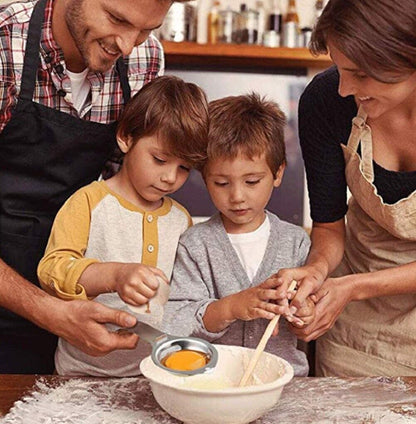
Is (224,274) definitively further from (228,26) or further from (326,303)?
(228,26)

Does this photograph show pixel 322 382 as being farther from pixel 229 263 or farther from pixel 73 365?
pixel 73 365

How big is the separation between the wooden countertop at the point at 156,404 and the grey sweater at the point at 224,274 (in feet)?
0.69

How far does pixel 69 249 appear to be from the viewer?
1585 mm

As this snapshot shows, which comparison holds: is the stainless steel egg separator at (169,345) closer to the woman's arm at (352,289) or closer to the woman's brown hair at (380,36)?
the woman's arm at (352,289)

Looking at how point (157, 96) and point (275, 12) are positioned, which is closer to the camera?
point (157, 96)

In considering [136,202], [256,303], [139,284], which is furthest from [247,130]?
[139,284]

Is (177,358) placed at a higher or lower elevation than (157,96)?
lower

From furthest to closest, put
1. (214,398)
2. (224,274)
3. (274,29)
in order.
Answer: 1. (274,29)
2. (224,274)
3. (214,398)

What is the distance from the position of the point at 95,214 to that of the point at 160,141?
22 centimetres

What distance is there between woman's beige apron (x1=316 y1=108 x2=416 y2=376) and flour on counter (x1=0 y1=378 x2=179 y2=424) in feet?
2.13

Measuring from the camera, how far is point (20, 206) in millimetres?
1790

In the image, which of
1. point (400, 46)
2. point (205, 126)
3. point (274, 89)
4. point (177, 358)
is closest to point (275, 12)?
point (274, 89)

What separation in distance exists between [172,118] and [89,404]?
66 centimetres

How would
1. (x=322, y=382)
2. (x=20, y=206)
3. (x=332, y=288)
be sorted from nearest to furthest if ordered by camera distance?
1. (x=322, y=382)
2. (x=332, y=288)
3. (x=20, y=206)
